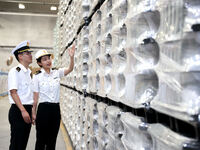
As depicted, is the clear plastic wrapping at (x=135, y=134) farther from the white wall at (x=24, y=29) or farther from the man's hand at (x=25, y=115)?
the white wall at (x=24, y=29)

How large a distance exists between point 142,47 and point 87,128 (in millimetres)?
1914

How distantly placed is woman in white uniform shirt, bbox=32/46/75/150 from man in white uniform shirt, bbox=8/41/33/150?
133 mm

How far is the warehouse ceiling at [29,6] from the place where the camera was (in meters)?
13.2

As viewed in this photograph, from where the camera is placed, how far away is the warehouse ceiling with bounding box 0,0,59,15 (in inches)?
520

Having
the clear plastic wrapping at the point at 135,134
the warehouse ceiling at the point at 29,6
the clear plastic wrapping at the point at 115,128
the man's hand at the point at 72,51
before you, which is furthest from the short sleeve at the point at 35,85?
the warehouse ceiling at the point at 29,6

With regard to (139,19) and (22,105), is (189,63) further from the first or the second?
(22,105)

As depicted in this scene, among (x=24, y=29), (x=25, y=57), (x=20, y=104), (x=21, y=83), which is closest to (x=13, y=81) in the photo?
(x=21, y=83)

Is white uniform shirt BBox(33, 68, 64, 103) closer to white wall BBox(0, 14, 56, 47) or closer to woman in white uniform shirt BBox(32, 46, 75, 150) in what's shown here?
woman in white uniform shirt BBox(32, 46, 75, 150)

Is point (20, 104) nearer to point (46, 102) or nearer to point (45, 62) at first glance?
point (46, 102)

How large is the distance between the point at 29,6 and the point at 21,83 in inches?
466

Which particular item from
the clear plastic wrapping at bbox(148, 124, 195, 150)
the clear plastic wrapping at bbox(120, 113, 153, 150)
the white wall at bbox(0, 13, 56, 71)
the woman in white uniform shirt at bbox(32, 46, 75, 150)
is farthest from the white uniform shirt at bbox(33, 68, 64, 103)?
the white wall at bbox(0, 13, 56, 71)

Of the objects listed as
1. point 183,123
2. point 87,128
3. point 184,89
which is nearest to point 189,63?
point 184,89

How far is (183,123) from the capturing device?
3.32ft

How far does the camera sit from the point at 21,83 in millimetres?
3383
